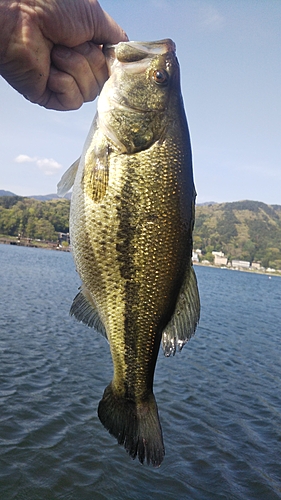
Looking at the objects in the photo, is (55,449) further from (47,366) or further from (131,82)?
(131,82)

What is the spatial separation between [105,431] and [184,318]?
980 cm

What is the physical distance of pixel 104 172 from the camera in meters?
2.84

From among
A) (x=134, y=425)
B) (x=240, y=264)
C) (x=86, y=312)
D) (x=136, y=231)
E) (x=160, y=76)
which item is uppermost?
(x=160, y=76)

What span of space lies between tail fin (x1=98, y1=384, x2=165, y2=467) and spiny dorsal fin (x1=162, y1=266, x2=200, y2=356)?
1.59 feet

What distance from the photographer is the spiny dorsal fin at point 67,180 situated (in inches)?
127

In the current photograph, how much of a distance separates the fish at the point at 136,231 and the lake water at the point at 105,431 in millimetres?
6985

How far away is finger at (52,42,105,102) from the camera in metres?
3.58

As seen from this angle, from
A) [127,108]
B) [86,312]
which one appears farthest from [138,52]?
[86,312]

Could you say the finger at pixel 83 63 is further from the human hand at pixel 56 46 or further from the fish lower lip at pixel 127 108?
the fish lower lip at pixel 127 108

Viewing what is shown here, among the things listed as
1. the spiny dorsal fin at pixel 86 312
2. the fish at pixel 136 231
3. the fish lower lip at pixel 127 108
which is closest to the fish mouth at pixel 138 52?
the fish at pixel 136 231

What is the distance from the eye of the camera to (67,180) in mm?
3270

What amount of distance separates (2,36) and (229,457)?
11606 millimetres

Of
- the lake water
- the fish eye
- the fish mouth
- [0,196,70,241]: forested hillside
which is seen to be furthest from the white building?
the fish eye

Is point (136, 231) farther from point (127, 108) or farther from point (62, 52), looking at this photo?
point (62, 52)
